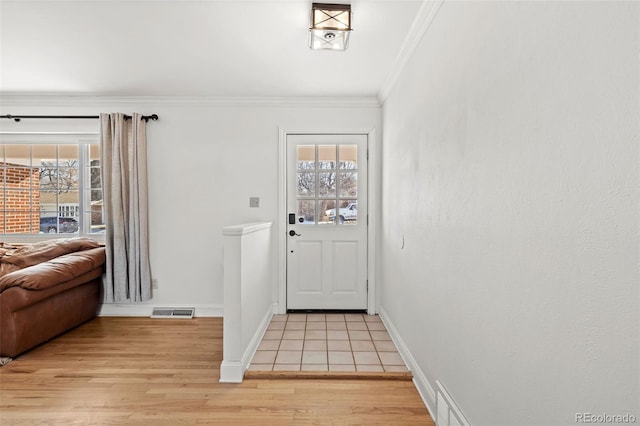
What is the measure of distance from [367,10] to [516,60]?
3.91 feet

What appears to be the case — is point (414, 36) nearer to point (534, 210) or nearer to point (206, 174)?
point (534, 210)

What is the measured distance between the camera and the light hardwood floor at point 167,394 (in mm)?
1767

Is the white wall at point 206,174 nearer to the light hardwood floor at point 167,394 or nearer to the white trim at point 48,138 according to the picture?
the white trim at point 48,138

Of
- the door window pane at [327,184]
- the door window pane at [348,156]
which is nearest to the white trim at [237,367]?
the door window pane at [327,184]

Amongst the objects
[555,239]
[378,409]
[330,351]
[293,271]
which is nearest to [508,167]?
[555,239]

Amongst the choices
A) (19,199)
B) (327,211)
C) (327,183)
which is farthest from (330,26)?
(19,199)

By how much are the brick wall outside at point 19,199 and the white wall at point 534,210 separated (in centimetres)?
429

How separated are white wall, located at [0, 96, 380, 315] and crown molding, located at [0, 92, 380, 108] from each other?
1.3 inches

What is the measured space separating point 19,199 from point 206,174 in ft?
7.25

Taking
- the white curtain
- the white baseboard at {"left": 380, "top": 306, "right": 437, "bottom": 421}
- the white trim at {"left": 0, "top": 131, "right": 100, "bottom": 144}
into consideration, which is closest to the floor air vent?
the white curtain

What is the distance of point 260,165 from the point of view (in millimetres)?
3430

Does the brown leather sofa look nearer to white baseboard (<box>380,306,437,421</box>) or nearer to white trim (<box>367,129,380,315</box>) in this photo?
white trim (<box>367,129,380,315</box>)

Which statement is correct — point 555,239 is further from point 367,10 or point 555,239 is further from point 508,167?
point 367,10

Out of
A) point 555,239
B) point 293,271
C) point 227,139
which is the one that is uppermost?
point 227,139
